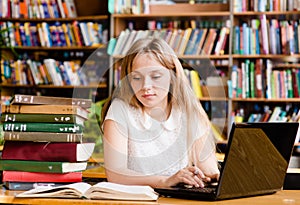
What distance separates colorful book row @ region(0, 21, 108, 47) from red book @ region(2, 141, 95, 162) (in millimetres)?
3976

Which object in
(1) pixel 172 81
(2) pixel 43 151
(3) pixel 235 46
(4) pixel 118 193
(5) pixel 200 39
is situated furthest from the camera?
(5) pixel 200 39

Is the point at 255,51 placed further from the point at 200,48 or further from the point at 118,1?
the point at 118,1

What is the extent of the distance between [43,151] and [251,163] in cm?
55

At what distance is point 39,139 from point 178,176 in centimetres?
39

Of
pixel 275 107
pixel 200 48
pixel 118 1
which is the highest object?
pixel 118 1

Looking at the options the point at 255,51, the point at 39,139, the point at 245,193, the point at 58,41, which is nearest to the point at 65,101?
the point at 39,139

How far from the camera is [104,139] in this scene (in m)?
1.94

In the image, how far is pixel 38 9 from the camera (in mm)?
5840

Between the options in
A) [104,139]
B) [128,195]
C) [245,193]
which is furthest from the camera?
[104,139]

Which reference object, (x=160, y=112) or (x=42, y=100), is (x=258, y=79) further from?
(x=42, y=100)

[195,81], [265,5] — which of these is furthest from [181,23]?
[265,5]

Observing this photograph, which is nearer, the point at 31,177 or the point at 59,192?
the point at 59,192

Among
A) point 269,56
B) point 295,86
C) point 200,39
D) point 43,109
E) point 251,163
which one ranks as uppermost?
point 43,109

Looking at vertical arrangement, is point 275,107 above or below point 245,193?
below
